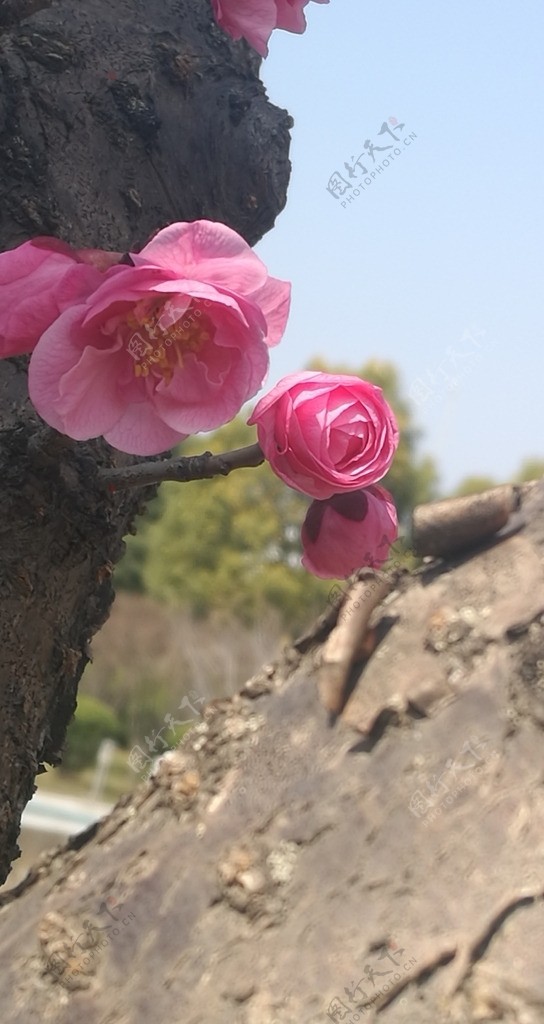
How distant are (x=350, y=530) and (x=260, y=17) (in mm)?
464

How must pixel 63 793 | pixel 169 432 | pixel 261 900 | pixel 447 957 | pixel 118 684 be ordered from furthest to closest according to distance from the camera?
pixel 118 684
pixel 63 793
pixel 261 900
pixel 447 957
pixel 169 432

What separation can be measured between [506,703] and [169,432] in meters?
0.85

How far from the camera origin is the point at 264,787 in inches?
55.3

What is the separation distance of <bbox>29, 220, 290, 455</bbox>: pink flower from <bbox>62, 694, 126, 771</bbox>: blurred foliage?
10.8 metres

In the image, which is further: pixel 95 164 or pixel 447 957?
pixel 447 957

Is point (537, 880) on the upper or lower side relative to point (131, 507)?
lower

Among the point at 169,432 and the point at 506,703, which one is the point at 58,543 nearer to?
the point at 169,432

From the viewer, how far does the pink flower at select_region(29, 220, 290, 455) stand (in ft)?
1.92

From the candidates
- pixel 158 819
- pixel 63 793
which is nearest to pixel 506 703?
pixel 158 819

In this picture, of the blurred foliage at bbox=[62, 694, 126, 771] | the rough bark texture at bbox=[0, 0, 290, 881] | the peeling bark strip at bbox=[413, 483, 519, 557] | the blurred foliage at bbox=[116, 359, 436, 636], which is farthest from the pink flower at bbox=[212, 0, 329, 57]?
the blurred foliage at bbox=[116, 359, 436, 636]

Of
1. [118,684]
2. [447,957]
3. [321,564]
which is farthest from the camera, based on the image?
[118,684]

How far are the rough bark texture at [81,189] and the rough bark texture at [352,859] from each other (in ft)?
1.62

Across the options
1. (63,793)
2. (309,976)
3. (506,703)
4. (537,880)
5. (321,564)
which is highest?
(321,564)

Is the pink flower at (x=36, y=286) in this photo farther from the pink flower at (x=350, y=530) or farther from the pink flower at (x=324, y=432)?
the pink flower at (x=350, y=530)
